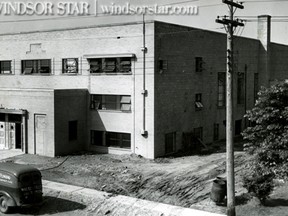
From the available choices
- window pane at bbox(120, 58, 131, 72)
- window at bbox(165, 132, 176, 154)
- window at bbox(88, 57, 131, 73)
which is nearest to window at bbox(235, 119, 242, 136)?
window at bbox(165, 132, 176, 154)

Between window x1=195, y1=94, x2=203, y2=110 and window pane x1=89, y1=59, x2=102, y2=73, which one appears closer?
window pane x1=89, y1=59, x2=102, y2=73

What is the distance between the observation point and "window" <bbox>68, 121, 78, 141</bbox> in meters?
31.4

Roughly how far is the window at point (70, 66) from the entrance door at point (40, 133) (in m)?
5.51

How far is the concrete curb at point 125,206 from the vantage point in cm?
1783

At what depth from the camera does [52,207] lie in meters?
19.3

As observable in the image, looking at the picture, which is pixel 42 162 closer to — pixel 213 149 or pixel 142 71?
pixel 142 71

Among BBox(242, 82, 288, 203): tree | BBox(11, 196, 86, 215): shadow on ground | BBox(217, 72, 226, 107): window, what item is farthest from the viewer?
BBox(217, 72, 226, 107): window

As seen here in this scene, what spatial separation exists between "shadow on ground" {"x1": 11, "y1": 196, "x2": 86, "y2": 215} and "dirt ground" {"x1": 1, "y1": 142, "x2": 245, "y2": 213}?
2.68m

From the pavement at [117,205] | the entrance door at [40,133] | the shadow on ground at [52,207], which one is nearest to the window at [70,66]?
the entrance door at [40,133]

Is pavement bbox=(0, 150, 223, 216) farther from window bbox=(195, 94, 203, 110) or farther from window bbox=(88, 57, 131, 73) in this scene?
window bbox=(195, 94, 203, 110)

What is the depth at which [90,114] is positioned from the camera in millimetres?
32656

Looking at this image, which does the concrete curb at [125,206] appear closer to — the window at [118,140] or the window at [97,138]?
the window at [118,140]

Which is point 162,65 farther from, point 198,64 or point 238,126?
point 238,126

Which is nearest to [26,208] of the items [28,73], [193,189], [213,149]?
[193,189]
